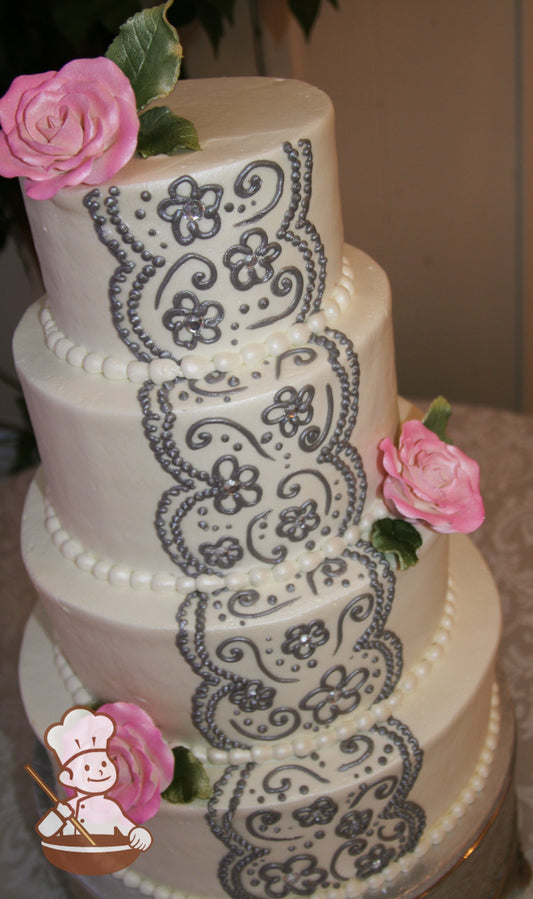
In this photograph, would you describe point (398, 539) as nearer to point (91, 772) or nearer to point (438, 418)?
point (438, 418)

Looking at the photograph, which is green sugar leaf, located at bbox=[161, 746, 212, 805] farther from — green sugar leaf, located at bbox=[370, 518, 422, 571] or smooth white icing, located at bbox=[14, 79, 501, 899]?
green sugar leaf, located at bbox=[370, 518, 422, 571]

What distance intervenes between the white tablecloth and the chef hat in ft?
2.73

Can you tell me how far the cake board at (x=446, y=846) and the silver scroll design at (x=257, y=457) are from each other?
418 millimetres

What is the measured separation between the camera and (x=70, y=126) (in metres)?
0.93

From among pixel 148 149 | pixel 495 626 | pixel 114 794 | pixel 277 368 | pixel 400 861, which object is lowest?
pixel 400 861

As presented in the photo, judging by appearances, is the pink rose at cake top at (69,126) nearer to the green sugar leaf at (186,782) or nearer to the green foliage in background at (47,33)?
the green sugar leaf at (186,782)

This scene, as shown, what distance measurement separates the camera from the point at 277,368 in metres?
1.06

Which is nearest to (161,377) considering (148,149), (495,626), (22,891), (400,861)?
(148,149)

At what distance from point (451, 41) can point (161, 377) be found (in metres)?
1.78

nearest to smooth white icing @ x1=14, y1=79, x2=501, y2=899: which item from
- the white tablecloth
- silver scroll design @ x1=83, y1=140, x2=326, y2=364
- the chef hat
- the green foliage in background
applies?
silver scroll design @ x1=83, y1=140, x2=326, y2=364

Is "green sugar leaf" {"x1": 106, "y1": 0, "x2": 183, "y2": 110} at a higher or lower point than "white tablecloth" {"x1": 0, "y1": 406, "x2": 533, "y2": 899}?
higher

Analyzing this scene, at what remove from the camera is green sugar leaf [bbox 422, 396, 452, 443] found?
1268 mm

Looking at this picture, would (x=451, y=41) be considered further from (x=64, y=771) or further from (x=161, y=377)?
(x=64, y=771)

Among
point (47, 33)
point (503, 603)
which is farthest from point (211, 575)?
point (47, 33)
